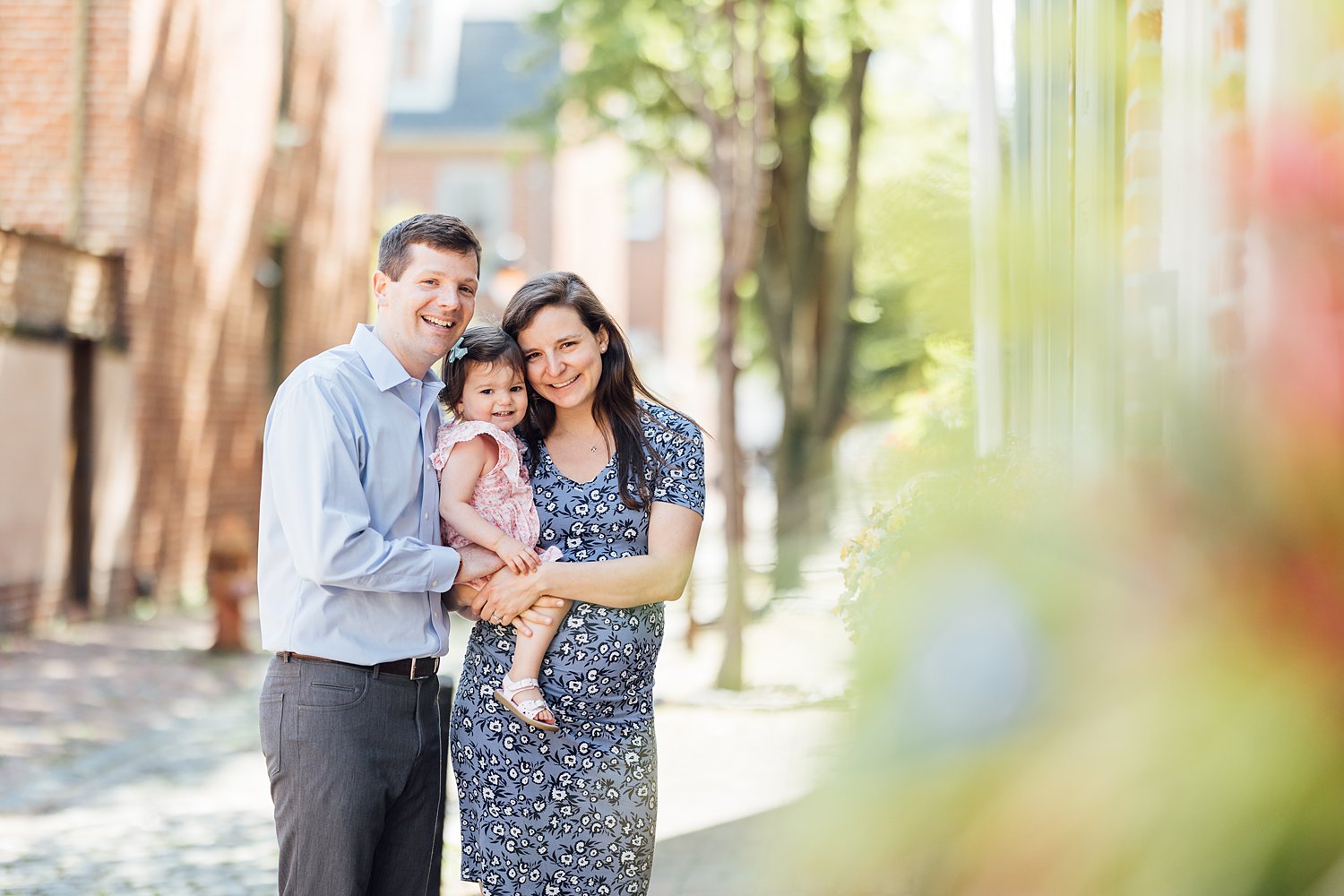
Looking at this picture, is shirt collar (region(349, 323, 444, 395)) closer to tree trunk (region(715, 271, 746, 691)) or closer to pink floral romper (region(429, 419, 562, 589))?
pink floral romper (region(429, 419, 562, 589))

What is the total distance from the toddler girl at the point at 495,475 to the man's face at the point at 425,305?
0.18 ft

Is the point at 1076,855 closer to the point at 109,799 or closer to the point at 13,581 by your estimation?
the point at 109,799

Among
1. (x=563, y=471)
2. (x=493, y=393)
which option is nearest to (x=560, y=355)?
(x=493, y=393)

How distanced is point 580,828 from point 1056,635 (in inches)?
105

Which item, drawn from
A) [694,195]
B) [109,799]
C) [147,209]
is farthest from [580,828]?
[694,195]

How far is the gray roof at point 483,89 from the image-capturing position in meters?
37.1

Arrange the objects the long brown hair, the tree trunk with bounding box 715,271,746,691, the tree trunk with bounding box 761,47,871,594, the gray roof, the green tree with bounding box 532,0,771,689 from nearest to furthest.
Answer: the long brown hair → the tree trunk with bounding box 715,271,746,691 → the green tree with bounding box 532,0,771,689 → the tree trunk with bounding box 761,47,871,594 → the gray roof

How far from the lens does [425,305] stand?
3242mm

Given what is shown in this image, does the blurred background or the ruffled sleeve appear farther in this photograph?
the ruffled sleeve

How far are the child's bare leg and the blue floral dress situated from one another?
0.22 feet

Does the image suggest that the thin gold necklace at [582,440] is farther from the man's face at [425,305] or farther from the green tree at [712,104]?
the green tree at [712,104]

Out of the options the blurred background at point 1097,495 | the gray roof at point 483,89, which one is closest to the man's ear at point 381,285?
the blurred background at point 1097,495

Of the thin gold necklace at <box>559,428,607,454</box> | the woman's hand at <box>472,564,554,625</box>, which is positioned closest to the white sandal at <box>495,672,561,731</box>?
the woman's hand at <box>472,564,554,625</box>

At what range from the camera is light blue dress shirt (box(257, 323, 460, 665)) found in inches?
119
